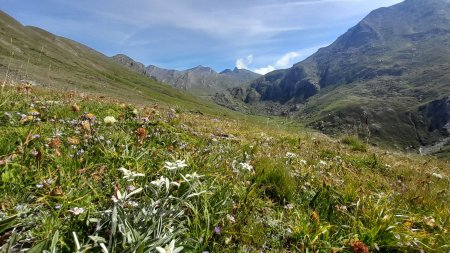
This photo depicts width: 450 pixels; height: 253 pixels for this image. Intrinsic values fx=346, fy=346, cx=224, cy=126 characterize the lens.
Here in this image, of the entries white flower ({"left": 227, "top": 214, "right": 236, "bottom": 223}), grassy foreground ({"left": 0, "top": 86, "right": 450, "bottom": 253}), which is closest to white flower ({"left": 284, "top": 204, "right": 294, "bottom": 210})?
grassy foreground ({"left": 0, "top": 86, "right": 450, "bottom": 253})

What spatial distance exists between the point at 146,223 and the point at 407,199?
16.2ft


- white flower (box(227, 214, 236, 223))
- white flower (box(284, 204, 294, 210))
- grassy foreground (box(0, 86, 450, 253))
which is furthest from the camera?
white flower (box(284, 204, 294, 210))

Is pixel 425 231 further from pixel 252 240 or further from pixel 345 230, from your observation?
pixel 252 240

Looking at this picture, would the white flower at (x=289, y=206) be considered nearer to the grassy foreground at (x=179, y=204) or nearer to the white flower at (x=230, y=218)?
the grassy foreground at (x=179, y=204)

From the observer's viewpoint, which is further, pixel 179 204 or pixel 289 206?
pixel 289 206

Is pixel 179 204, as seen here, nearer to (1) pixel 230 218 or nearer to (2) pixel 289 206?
(1) pixel 230 218

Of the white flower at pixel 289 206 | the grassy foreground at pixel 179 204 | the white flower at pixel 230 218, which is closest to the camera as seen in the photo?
the grassy foreground at pixel 179 204

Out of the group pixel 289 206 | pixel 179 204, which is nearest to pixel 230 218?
pixel 179 204

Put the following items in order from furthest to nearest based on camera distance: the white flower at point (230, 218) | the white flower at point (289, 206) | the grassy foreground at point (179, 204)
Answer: the white flower at point (289, 206) < the white flower at point (230, 218) < the grassy foreground at point (179, 204)

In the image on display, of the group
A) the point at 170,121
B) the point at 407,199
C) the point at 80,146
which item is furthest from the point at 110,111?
the point at 407,199

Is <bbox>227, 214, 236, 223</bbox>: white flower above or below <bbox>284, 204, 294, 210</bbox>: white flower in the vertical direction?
above

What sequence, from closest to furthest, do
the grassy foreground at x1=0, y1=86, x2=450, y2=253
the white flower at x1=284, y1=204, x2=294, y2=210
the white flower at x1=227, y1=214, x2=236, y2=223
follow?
the grassy foreground at x1=0, y1=86, x2=450, y2=253, the white flower at x1=227, y1=214, x2=236, y2=223, the white flower at x1=284, y1=204, x2=294, y2=210

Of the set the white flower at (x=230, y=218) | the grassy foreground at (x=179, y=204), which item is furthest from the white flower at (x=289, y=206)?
the white flower at (x=230, y=218)

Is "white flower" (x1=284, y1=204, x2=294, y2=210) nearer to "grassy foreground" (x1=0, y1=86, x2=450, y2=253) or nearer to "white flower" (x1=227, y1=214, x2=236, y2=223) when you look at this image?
"grassy foreground" (x1=0, y1=86, x2=450, y2=253)
